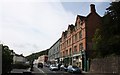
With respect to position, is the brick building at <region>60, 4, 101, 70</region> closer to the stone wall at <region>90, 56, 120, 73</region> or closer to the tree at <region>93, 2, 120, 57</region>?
the stone wall at <region>90, 56, 120, 73</region>

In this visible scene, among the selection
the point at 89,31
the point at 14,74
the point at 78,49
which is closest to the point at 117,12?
the point at 89,31

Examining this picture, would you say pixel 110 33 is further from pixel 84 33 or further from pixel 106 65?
pixel 84 33

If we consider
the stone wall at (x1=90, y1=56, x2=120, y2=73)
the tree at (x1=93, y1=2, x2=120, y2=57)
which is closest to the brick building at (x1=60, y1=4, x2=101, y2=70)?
the stone wall at (x1=90, y1=56, x2=120, y2=73)

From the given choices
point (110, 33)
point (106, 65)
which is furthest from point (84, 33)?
point (106, 65)

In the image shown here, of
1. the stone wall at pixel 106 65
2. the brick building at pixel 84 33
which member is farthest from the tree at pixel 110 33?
the brick building at pixel 84 33

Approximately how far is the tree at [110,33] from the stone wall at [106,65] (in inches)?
78.4

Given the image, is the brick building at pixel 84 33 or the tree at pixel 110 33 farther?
the brick building at pixel 84 33

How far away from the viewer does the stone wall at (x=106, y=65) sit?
3872 cm

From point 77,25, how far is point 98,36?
59.8 feet

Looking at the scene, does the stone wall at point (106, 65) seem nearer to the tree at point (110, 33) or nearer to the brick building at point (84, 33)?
the tree at point (110, 33)

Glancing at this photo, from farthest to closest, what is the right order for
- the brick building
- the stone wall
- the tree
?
the brick building, the tree, the stone wall

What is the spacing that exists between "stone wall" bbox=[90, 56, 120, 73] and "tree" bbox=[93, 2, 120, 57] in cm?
199

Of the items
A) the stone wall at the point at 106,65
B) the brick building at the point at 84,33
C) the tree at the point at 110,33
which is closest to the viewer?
the stone wall at the point at 106,65

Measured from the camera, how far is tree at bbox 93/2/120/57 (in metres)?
44.3
